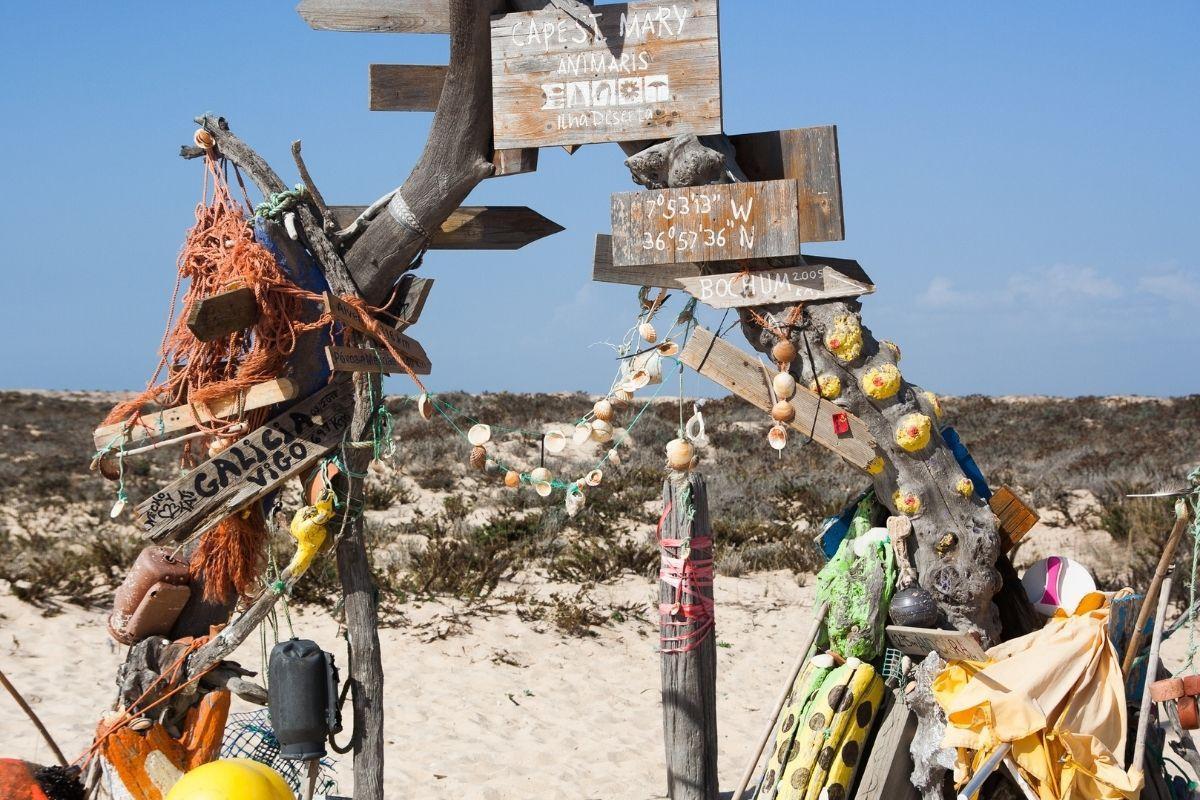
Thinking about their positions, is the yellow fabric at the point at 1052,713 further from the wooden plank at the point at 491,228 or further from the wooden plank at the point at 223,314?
the wooden plank at the point at 223,314

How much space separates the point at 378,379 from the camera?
4426 millimetres

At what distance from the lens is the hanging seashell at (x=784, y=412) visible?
13.7ft

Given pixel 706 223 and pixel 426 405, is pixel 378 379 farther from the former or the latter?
pixel 706 223

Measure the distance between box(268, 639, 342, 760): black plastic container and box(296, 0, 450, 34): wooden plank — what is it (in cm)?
247

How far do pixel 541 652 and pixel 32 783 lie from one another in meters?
5.02

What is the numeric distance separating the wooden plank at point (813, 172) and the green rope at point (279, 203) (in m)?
1.87

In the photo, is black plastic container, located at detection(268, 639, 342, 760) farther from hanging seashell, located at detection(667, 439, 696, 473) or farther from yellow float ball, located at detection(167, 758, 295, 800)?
hanging seashell, located at detection(667, 439, 696, 473)

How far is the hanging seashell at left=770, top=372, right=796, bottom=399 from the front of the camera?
4184 millimetres

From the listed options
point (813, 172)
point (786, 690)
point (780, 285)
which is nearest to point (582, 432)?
point (780, 285)

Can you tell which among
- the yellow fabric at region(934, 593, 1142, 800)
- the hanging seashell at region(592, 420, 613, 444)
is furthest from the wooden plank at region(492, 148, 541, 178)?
the yellow fabric at region(934, 593, 1142, 800)

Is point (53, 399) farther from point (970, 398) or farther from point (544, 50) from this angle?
point (544, 50)

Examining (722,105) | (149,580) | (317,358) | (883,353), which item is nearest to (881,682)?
(883,353)

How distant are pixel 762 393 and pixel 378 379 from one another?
1585mm

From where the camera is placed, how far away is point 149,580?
14.3 ft
